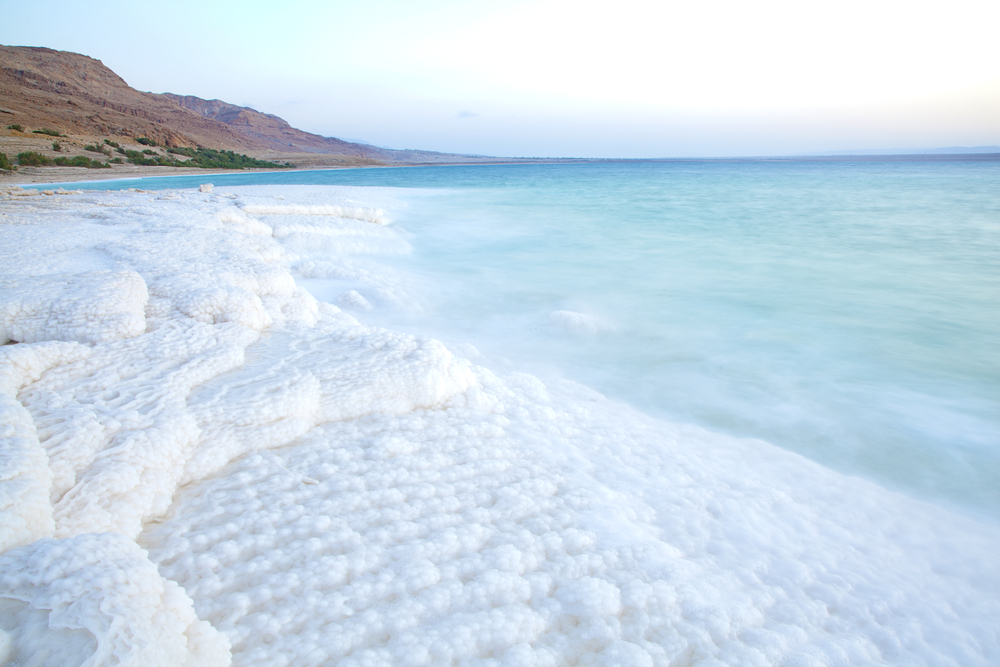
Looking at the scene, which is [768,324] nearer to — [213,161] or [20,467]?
[20,467]

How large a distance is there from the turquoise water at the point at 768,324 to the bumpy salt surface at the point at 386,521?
0.65m

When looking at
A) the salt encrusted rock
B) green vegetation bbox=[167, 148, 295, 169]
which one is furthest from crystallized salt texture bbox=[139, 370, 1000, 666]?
green vegetation bbox=[167, 148, 295, 169]

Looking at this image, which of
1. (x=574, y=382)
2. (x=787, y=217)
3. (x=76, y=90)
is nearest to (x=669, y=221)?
(x=787, y=217)

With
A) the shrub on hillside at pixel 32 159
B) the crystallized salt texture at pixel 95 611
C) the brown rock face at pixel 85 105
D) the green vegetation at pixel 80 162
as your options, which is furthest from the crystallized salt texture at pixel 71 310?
the brown rock face at pixel 85 105

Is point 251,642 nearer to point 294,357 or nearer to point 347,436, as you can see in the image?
point 347,436

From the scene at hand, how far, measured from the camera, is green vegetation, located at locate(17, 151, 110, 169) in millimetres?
16516

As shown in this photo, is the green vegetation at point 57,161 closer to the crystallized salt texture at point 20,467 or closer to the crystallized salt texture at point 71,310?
the crystallized salt texture at point 71,310

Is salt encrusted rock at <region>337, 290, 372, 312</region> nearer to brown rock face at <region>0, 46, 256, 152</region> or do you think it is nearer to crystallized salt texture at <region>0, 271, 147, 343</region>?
crystallized salt texture at <region>0, 271, 147, 343</region>

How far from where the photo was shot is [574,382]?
3.50 metres

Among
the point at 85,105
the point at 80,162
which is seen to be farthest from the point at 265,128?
the point at 80,162

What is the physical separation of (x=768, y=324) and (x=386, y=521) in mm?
5027

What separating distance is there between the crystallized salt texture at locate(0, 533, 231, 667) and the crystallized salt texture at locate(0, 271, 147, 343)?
4.98 feet

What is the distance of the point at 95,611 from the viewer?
3.06 feet

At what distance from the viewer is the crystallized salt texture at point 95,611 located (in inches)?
34.0
